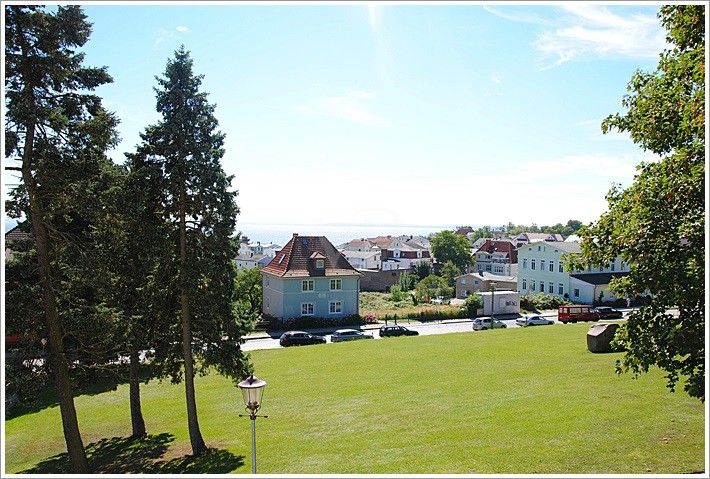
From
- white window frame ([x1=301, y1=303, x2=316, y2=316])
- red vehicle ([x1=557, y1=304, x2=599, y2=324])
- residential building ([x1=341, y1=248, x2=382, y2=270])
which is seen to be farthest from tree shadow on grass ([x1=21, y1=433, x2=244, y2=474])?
residential building ([x1=341, y1=248, x2=382, y2=270])

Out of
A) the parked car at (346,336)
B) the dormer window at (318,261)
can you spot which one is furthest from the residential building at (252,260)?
the parked car at (346,336)

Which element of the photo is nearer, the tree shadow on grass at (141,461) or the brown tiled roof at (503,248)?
the tree shadow on grass at (141,461)

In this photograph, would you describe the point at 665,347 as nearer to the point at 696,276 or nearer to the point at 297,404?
the point at 696,276

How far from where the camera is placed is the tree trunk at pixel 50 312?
1009cm

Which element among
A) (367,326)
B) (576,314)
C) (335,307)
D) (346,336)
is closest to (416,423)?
(346,336)

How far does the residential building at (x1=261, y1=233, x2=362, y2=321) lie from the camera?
42.0 metres

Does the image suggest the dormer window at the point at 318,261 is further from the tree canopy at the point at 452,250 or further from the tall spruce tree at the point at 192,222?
the tree canopy at the point at 452,250

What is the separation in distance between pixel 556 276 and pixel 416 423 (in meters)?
45.4

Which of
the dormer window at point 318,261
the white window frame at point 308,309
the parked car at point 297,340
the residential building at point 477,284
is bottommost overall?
the parked car at point 297,340

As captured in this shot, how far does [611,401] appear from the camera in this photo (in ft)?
46.5

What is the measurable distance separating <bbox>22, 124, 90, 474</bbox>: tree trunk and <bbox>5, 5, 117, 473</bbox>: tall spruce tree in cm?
2

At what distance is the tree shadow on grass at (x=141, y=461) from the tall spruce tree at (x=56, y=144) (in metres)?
1.52

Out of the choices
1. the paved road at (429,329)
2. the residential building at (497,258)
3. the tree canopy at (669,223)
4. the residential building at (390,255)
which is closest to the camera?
the tree canopy at (669,223)

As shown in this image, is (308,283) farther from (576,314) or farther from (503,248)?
(503,248)
